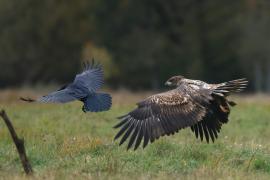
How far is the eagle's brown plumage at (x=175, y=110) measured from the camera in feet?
31.8

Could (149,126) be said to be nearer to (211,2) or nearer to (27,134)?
(27,134)

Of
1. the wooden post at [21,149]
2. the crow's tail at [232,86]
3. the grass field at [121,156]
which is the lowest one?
the grass field at [121,156]

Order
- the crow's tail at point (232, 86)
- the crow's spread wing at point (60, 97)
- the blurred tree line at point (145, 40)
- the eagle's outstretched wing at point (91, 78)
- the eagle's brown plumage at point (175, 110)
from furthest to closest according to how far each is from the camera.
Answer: the blurred tree line at point (145, 40) → the eagle's outstretched wing at point (91, 78) → the crow's tail at point (232, 86) → the crow's spread wing at point (60, 97) → the eagle's brown plumage at point (175, 110)

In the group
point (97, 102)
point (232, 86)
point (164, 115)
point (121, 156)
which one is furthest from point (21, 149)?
point (232, 86)

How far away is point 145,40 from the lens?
43281mm

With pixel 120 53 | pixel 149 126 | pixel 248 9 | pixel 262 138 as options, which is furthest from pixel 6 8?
pixel 149 126

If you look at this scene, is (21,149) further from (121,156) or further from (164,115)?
(164,115)

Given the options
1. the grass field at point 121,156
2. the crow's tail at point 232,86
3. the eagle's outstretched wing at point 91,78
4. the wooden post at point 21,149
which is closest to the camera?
the wooden post at point 21,149

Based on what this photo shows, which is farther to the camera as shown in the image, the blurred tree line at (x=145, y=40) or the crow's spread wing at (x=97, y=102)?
the blurred tree line at (x=145, y=40)

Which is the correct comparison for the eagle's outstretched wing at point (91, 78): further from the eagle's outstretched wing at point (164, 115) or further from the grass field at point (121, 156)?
the eagle's outstretched wing at point (164, 115)

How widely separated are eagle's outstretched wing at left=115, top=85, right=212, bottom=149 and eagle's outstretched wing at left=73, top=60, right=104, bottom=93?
1.69 m

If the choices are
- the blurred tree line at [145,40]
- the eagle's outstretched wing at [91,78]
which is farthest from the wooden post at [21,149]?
the blurred tree line at [145,40]

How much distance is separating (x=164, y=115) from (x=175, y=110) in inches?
6.6

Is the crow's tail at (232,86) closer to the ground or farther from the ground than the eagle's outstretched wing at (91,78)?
closer to the ground
